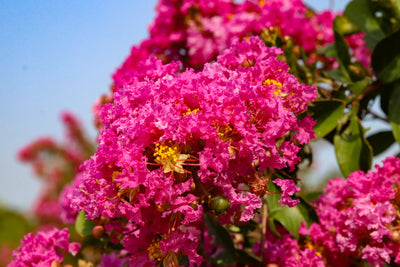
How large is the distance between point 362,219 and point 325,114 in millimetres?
356

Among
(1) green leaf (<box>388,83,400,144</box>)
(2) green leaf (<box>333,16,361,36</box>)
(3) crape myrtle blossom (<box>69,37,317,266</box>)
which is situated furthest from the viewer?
(2) green leaf (<box>333,16,361,36</box>)

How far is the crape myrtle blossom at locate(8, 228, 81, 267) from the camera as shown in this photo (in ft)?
4.52

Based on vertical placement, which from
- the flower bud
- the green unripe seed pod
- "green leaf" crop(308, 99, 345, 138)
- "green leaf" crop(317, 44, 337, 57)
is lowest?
the green unripe seed pod

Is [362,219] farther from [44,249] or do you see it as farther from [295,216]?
[44,249]

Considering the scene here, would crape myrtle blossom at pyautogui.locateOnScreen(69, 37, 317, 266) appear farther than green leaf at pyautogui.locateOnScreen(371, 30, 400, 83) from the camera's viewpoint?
No

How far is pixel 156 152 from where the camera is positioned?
3.17ft

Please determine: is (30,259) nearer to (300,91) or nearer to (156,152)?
(156,152)

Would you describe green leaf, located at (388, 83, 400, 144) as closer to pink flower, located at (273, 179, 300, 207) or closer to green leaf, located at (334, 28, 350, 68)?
green leaf, located at (334, 28, 350, 68)

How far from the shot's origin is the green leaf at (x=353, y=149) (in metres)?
1.50

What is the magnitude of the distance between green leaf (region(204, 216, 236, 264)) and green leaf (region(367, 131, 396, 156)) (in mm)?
785

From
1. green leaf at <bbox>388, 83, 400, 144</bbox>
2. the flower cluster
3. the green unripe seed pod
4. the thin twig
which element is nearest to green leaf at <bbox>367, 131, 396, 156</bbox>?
green leaf at <bbox>388, 83, 400, 144</bbox>

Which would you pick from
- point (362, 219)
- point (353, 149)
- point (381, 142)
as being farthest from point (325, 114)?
point (381, 142)

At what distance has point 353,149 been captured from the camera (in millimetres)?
1534

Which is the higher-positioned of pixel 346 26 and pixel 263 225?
pixel 346 26
